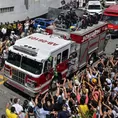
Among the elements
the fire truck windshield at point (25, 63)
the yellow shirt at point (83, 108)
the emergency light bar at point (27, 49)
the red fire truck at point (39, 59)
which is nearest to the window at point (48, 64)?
the red fire truck at point (39, 59)

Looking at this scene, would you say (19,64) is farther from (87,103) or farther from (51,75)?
(87,103)

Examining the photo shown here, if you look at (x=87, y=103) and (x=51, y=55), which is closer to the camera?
(x=87, y=103)

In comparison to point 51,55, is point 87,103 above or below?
below

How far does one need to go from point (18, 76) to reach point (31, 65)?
805 mm

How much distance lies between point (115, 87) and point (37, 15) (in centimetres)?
1391

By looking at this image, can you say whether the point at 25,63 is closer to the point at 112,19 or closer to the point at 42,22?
the point at 42,22

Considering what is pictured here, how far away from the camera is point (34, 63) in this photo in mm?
11312

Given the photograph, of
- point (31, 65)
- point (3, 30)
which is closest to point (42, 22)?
→ point (3, 30)

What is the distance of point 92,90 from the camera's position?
10.5 metres

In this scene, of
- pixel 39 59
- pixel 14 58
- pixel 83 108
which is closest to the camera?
pixel 83 108

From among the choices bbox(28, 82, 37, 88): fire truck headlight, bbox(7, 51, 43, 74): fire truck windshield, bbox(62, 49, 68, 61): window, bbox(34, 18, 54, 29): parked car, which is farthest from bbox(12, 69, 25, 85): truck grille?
bbox(34, 18, 54, 29): parked car

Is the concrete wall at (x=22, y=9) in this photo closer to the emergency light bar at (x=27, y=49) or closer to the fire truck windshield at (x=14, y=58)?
the fire truck windshield at (x=14, y=58)

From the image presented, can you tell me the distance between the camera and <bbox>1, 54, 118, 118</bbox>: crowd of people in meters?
8.60

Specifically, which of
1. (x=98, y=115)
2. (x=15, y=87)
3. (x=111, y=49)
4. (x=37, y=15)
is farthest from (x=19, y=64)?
(x=37, y=15)
